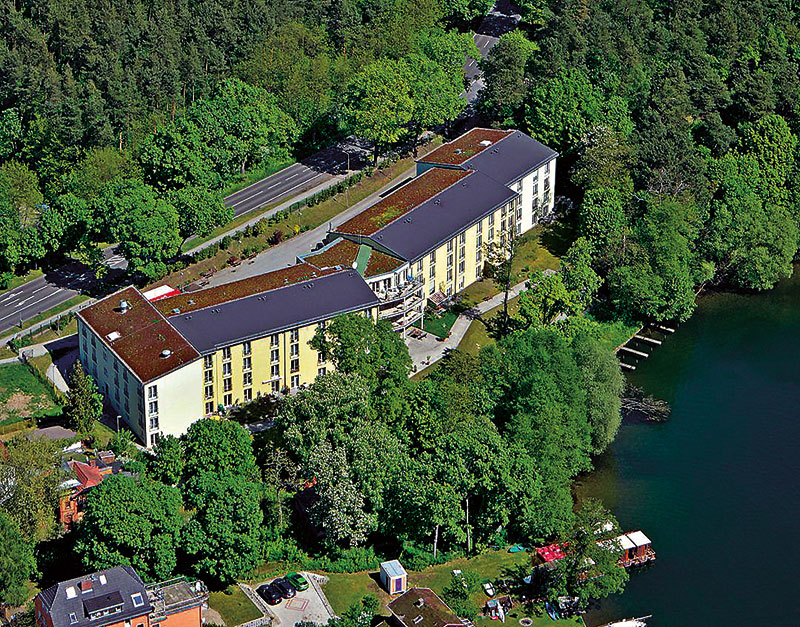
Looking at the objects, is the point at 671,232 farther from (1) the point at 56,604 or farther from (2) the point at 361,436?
(1) the point at 56,604

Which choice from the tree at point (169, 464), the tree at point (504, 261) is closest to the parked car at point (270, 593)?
the tree at point (169, 464)

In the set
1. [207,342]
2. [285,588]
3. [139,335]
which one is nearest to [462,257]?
[207,342]

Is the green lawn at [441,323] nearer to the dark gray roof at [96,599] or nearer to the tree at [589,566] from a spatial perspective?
the tree at [589,566]

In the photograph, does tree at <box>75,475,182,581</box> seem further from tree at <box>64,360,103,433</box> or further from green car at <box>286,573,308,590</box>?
tree at <box>64,360,103,433</box>

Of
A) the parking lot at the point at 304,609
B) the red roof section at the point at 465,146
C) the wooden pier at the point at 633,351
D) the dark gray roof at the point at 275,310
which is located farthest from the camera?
the red roof section at the point at 465,146

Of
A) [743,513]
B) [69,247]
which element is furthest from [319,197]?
[743,513]

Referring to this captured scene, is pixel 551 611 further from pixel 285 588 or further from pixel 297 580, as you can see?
pixel 285 588

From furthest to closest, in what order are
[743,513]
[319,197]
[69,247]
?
[319,197] → [69,247] → [743,513]
